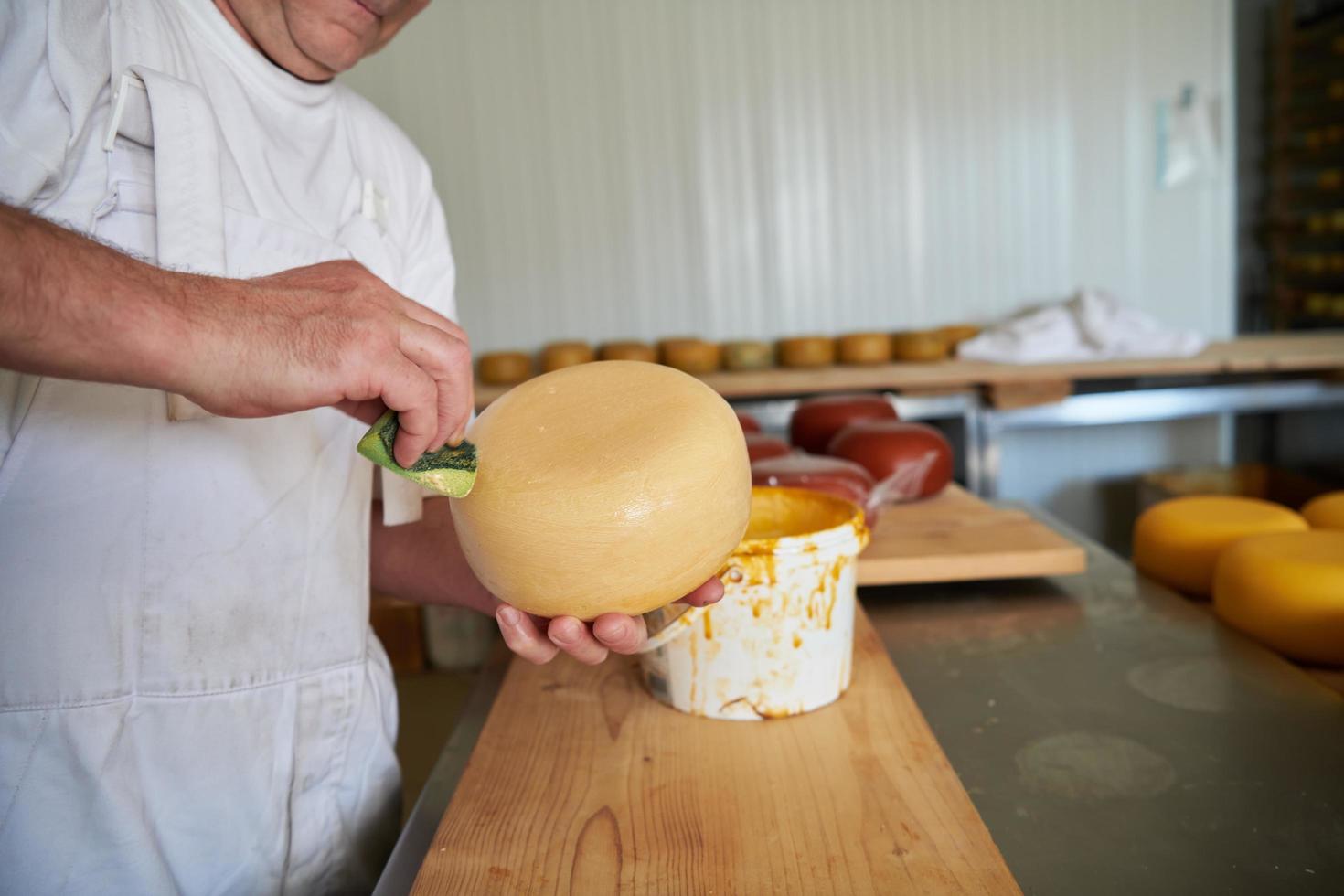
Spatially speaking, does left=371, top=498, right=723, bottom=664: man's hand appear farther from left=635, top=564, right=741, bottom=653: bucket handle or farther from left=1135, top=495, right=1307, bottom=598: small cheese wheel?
left=1135, top=495, right=1307, bottom=598: small cheese wheel

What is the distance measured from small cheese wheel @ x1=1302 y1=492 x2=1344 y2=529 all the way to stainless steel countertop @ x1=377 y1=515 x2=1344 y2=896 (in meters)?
0.31

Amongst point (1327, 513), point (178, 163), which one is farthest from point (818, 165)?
point (178, 163)

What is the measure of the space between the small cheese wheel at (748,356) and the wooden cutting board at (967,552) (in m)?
2.12

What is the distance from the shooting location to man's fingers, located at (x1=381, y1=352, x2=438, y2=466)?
2.10 feet

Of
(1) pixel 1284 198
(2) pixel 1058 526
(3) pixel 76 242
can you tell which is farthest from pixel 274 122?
(1) pixel 1284 198

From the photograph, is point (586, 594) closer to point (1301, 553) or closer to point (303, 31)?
point (303, 31)

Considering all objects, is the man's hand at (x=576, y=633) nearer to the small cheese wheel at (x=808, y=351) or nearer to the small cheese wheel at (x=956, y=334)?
the small cheese wheel at (x=808, y=351)

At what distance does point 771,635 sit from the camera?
37.7 inches

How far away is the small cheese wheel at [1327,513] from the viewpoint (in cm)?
146

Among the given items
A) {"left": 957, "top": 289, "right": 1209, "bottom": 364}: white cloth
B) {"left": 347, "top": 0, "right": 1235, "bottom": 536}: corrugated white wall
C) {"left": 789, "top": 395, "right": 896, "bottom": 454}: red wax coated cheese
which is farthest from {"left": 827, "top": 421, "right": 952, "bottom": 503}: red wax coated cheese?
{"left": 347, "top": 0, "right": 1235, "bottom": 536}: corrugated white wall

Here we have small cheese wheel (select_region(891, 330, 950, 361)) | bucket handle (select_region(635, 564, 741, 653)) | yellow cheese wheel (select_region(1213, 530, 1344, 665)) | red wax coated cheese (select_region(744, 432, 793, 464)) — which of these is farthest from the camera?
small cheese wheel (select_region(891, 330, 950, 361))

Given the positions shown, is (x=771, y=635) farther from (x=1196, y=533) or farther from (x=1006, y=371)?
(x=1006, y=371)

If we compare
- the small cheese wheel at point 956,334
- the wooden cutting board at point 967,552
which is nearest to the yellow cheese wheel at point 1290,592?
the wooden cutting board at point 967,552

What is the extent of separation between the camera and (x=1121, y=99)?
12.8ft
